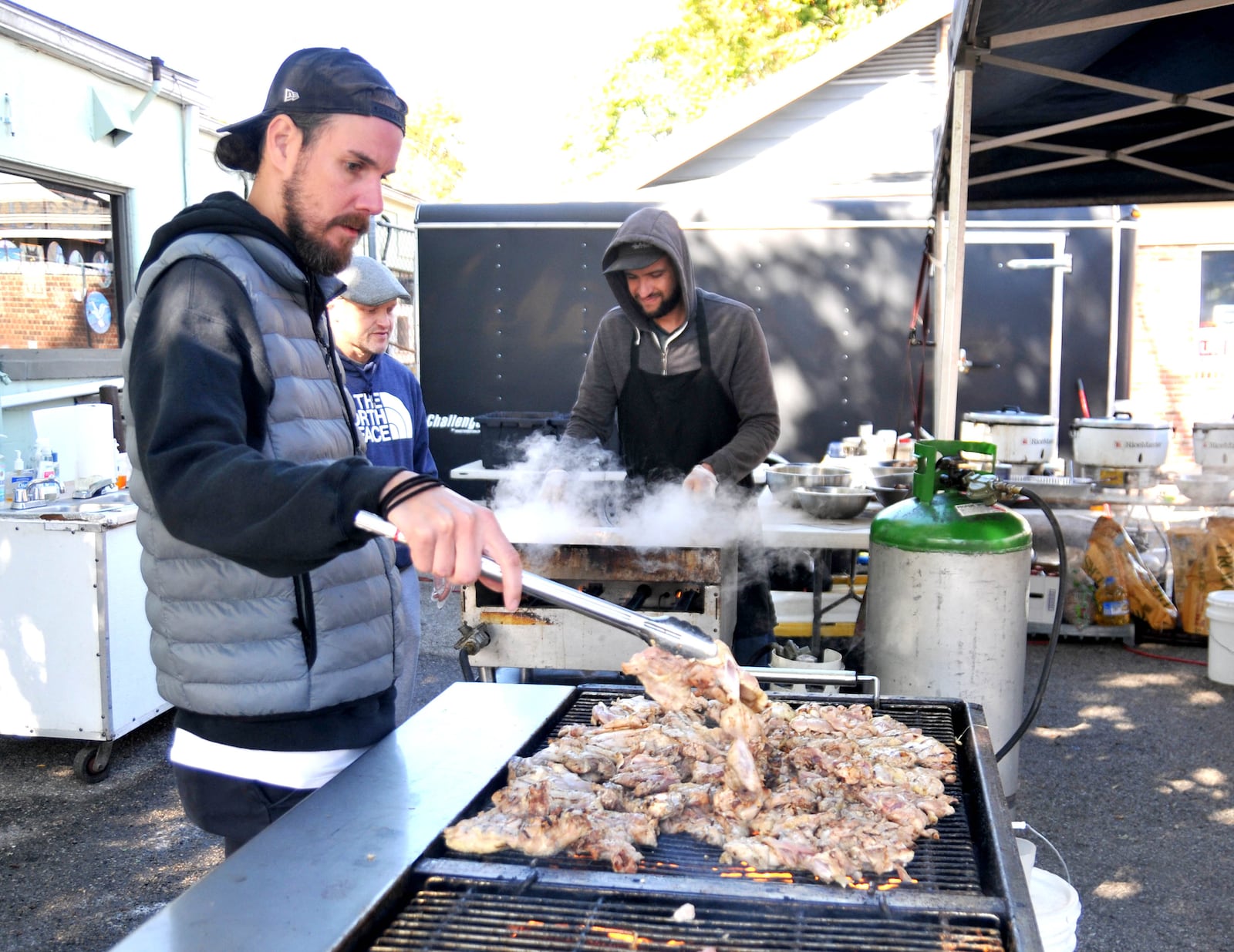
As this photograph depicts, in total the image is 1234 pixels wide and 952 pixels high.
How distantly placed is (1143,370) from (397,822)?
13262mm

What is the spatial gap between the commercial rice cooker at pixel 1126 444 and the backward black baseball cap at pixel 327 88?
20.0 ft

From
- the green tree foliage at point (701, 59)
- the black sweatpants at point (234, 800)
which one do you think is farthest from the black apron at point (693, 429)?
the green tree foliage at point (701, 59)

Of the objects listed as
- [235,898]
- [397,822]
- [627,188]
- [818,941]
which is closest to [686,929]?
[818,941]

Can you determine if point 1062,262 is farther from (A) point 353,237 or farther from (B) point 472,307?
(A) point 353,237

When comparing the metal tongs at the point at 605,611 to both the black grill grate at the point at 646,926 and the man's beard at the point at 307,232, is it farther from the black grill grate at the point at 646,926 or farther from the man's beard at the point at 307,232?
the man's beard at the point at 307,232

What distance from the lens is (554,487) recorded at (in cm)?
402

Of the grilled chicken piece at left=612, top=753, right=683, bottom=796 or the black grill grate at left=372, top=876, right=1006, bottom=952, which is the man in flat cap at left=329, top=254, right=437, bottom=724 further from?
the black grill grate at left=372, top=876, right=1006, bottom=952

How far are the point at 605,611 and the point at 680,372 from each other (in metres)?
2.73

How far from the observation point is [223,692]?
176 cm

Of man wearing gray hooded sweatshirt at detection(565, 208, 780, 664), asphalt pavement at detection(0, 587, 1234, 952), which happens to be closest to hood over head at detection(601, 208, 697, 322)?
man wearing gray hooded sweatshirt at detection(565, 208, 780, 664)

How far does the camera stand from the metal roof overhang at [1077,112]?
3.53 metres

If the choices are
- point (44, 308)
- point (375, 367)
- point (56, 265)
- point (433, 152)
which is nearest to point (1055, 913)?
point (375, 367)

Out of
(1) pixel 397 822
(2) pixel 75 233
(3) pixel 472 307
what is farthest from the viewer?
(3) pixel 472 307

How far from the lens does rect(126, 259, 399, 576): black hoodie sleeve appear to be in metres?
1.36
